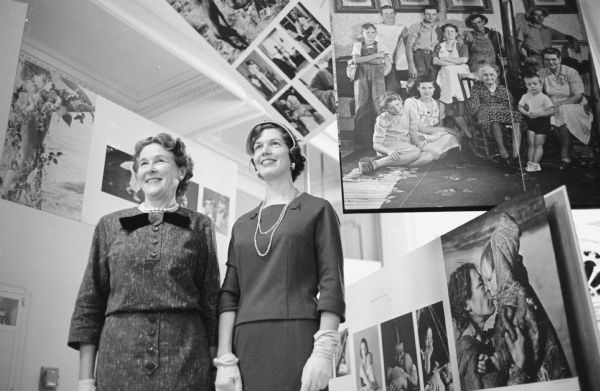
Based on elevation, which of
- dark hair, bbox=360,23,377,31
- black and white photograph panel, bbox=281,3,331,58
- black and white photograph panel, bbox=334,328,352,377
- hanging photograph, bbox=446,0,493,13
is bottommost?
black and white photograph panel, bbox=334,328,352,377

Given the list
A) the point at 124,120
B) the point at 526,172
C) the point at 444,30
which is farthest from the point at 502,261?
the point at 124,120

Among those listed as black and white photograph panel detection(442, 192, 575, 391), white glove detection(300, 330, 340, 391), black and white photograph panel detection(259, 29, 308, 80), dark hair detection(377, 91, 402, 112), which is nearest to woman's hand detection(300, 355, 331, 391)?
white glove detection(300, 330, 340, 391)

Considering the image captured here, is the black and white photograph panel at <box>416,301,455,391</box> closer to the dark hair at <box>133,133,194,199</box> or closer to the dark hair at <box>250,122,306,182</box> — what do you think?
the dark hair at <box>250,122,306,182</box>

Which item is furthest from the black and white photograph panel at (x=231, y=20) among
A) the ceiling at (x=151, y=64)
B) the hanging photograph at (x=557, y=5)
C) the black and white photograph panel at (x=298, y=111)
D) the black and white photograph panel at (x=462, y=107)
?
the hanging photograph at (x=557, y=5)

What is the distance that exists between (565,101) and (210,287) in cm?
202

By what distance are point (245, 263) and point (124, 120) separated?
4.58ft

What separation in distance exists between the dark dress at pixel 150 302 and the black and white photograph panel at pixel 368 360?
1544mm

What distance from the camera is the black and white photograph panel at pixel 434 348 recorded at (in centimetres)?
301

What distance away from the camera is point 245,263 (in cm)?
234

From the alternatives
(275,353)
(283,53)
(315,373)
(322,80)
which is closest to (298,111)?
(322,80)

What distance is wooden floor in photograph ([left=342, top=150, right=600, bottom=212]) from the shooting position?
2863 millimetres

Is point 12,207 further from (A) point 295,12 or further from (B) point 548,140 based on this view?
(B) point 548,140

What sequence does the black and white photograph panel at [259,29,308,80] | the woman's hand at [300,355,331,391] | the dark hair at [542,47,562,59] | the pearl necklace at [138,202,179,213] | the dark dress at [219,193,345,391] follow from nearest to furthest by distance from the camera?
1. the woman's hand at [300,355,331,391]
2. the dark dress at [219,193,345,391]
3. the pearl necklace at [138,202,179,213]
4. the dark hair at [542,47,562,59]
5. the black and white photograph panel at [259,29,308,80]

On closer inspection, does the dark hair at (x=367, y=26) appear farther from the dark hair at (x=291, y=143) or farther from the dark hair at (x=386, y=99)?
the dark hair at (x=291, y=143)
